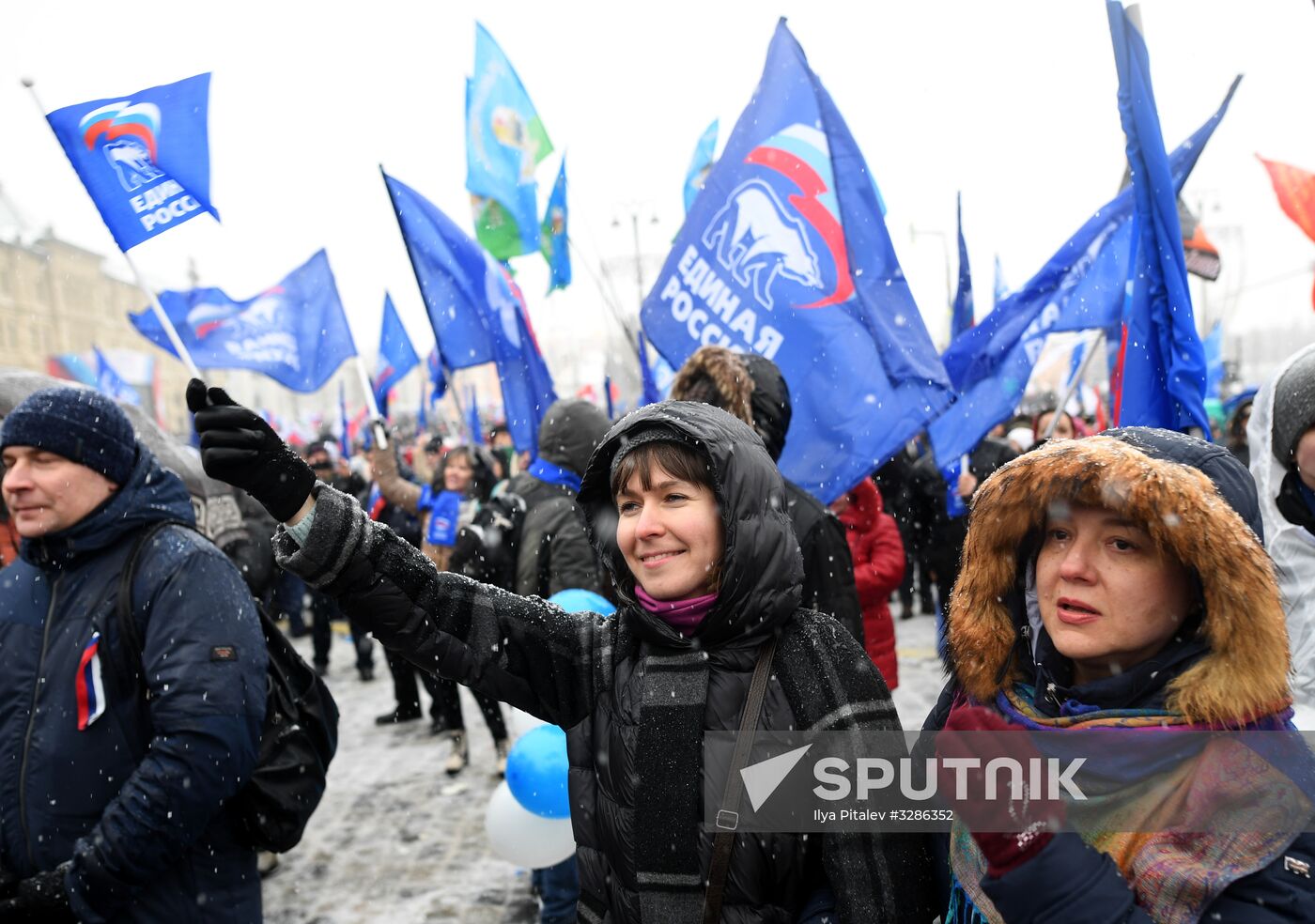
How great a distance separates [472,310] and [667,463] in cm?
373

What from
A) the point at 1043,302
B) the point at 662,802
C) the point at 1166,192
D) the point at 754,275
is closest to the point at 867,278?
the point at 754,275

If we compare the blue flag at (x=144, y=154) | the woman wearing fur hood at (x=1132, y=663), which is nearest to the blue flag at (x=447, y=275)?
the blue flag at (x=144, y=154)

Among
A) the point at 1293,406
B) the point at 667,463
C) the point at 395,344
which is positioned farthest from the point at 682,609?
the point at 395,344

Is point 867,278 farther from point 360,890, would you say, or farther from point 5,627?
point 360,890

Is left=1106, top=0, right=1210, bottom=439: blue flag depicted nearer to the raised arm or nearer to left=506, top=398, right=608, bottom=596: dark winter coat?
left=506, top=398, right=608, bottom=596: dark winter coat

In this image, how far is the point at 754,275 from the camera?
3.78 meters

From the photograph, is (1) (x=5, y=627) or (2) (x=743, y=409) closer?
(1) (x=5, y=627)

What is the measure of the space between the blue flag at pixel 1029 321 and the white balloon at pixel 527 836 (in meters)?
2.67

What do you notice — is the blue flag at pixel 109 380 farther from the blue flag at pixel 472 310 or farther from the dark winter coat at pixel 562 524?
the dark winter coat at pixel 562 524

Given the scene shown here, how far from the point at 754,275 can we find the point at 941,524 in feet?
13.2

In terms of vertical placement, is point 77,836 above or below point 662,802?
below

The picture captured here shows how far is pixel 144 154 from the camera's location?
3.53 m

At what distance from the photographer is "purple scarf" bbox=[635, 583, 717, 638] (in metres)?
1.61

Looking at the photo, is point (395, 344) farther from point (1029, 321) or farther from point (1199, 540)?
point (1199, 540)
